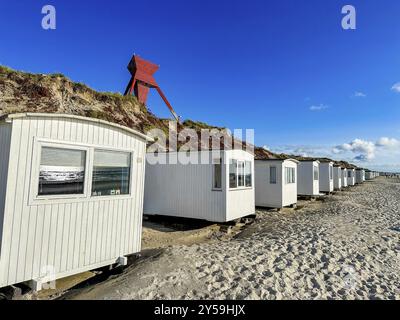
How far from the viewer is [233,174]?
1061cm

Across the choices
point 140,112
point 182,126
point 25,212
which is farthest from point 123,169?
point 182,126

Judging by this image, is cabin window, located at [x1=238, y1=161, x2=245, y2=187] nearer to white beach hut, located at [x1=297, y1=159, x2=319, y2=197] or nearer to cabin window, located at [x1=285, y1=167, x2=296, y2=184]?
cabin window, located at [x1=285, y1=167, x2=296, y2=184]

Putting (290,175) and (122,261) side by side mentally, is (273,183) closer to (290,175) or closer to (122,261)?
(290,175)

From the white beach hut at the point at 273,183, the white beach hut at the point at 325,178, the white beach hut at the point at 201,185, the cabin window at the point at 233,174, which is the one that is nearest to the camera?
the white beach hut at the point at 201,185

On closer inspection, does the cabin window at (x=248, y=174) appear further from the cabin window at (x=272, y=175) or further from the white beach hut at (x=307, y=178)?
the white beach hut at (x=307, y=178)

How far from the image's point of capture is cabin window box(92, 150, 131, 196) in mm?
5594

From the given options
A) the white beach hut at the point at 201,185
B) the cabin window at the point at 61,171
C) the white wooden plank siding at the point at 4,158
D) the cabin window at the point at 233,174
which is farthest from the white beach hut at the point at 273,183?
the white wooden plank siding at the point at 4,158

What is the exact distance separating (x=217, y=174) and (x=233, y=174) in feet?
2.28

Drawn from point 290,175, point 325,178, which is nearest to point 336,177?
point 325,178

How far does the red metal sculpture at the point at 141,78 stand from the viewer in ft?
97.3

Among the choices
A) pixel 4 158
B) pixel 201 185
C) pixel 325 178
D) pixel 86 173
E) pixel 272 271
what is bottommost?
pixel 272 271

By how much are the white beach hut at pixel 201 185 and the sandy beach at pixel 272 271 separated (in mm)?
1828
